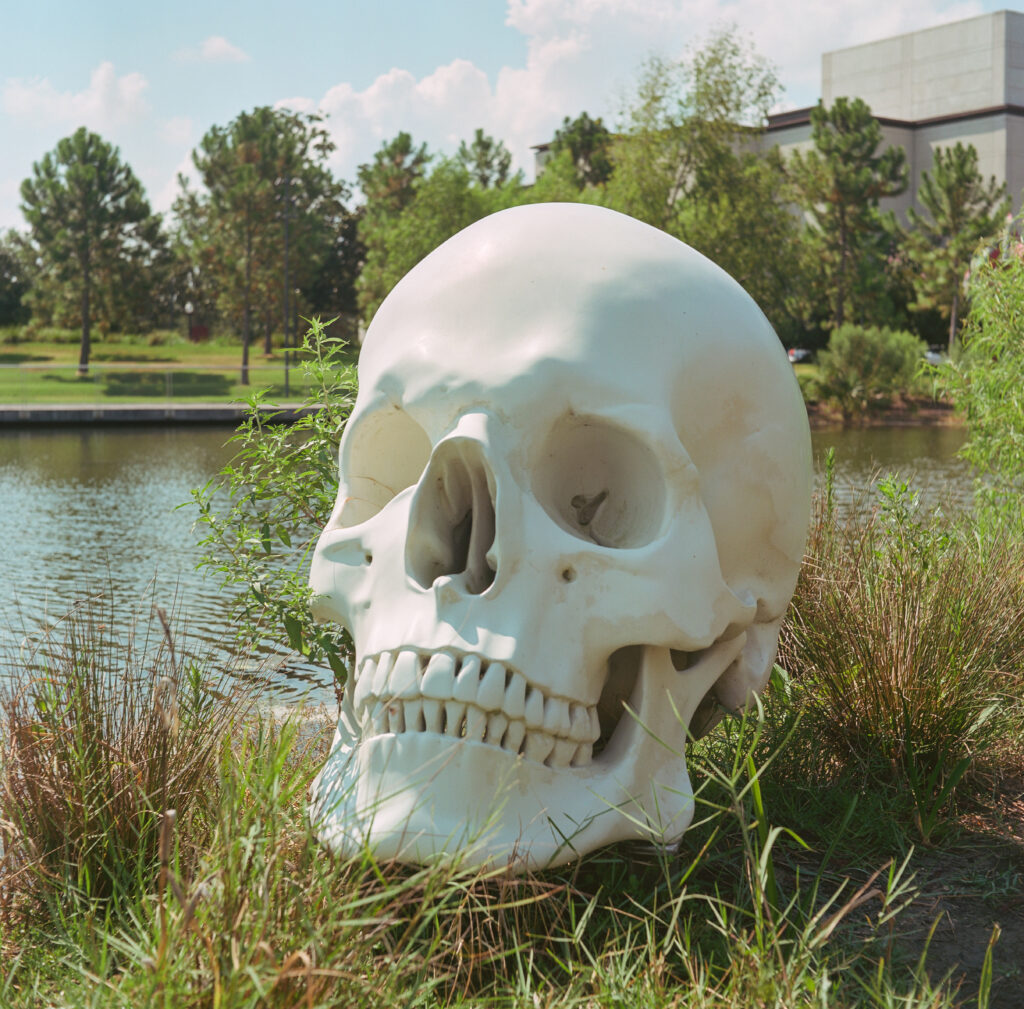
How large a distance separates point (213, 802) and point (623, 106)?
32197mm

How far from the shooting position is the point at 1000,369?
7.22 m

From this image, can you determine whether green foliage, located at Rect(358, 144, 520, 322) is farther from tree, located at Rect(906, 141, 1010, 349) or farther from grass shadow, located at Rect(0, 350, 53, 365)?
grass shadow, located at Rect(0, 350, 53, 365)

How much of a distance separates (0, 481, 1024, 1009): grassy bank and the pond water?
48 cm

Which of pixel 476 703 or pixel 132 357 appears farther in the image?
pixel 132 357

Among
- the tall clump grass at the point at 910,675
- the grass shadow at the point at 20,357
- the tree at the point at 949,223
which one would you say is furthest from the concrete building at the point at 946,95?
the tall clump grass at the point at 910,675

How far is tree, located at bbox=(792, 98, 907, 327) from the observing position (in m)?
39.3

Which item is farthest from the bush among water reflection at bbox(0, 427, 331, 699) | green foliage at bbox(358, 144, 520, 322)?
water reflection at bbox(0, 427, 331, 699)

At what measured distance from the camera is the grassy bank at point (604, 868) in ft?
6.67

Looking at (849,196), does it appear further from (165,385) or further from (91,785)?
(91,785)

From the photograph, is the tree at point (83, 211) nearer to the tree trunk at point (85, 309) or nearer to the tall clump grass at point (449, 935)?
the tree trunk at point (85, 309)

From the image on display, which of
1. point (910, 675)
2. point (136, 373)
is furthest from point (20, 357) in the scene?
point (910, 675)

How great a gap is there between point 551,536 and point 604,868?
34.6 inches

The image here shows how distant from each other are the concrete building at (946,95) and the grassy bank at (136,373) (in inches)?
995

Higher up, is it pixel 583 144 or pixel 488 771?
pixel 583 144
